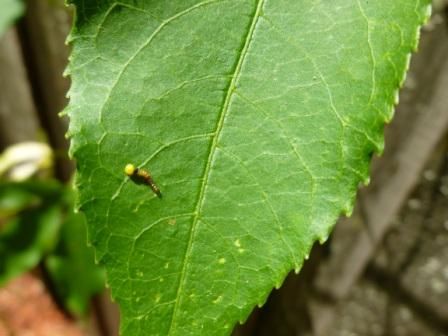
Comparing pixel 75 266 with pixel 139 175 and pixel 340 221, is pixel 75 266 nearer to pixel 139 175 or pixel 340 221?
pixel 340 221

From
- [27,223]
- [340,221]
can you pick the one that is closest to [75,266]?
[27,223]

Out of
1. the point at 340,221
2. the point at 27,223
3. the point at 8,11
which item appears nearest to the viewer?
the point at 8,11

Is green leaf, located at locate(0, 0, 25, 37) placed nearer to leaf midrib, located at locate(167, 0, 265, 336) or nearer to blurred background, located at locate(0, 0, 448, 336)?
blurred background, located at locate(0, 0, 448, 336)

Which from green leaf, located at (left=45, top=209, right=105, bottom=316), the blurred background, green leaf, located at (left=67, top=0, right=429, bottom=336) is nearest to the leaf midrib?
green leaf, located at (left=67, top=0, right=429, bottom=336)

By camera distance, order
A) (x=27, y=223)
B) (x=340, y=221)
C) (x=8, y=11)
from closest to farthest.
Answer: (x=8, y=11) → (x=340, y=221) → (x=27, y=223)

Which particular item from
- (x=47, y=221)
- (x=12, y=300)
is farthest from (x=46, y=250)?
(x=12, y=300)

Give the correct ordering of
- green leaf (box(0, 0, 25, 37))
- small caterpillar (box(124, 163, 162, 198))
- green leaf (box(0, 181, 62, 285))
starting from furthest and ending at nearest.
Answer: green leaf (box(0, 181, 62, 285)) < green leaf (box(0, 0, 25, 37)) < small caterpillar (box(124, 163, 162, 198))

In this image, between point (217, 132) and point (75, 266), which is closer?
point (217, 132)

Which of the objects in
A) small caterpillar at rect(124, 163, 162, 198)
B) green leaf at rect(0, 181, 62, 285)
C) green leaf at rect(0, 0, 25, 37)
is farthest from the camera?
green leaf at rect(0, 181, 62, 285)
